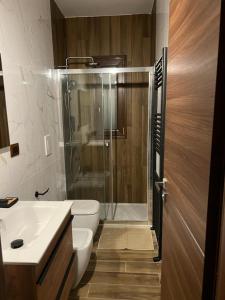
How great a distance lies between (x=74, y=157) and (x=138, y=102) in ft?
3.92

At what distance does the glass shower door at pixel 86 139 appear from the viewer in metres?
2.95

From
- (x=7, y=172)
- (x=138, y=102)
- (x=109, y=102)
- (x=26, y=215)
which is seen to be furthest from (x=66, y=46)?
(x=26, y=215)

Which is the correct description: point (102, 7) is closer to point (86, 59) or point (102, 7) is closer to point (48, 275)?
point (86, 59)

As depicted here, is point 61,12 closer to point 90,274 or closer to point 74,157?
point 74,157

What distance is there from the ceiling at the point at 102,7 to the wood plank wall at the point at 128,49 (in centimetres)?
8

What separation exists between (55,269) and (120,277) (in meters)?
1.04

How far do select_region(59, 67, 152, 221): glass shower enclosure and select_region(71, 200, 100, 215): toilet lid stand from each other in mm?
558

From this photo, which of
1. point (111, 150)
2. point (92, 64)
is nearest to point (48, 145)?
point (111, 150)

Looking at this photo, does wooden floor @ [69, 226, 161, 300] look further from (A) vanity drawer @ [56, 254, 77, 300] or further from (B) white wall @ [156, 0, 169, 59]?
(B) white wall @ [156, 0, 169, 59]

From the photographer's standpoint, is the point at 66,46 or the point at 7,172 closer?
the point at 7,172

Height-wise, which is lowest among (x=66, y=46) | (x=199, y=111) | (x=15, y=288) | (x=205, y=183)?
(x=15, y=288)

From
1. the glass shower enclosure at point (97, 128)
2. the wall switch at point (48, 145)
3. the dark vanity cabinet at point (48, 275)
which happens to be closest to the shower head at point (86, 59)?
the glass shower enclosure at point (97, 128)

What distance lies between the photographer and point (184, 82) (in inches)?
41.3

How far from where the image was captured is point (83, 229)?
2.12m
